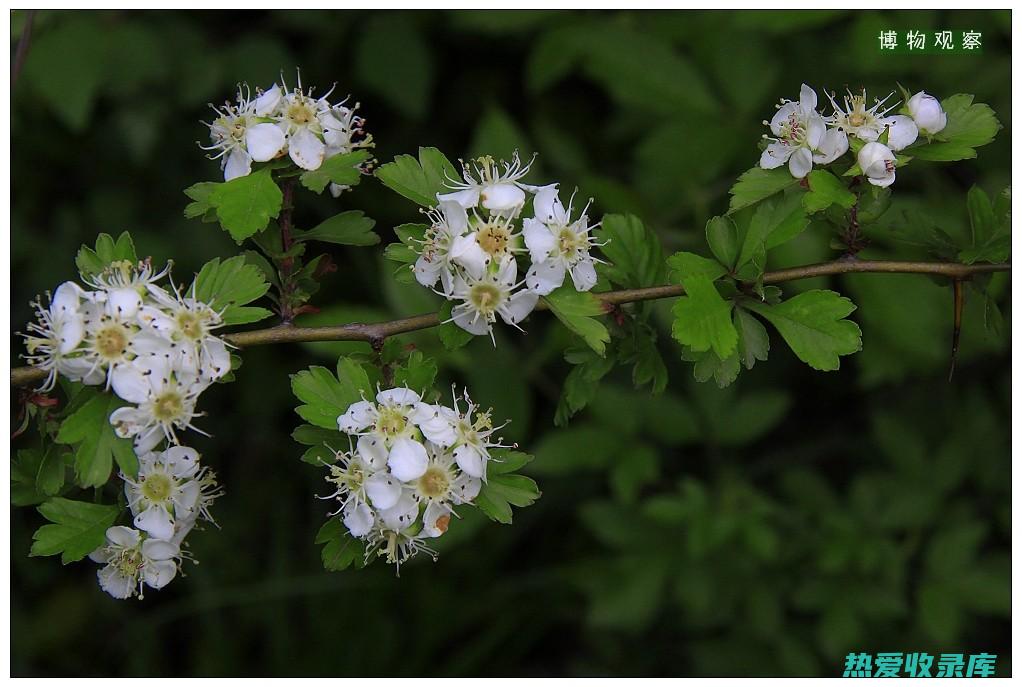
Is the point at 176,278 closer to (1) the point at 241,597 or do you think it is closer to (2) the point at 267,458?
(2) the point at 267,458

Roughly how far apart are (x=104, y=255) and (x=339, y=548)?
2.18 ft

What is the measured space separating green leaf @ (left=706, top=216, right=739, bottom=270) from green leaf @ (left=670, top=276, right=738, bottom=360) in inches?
4.3

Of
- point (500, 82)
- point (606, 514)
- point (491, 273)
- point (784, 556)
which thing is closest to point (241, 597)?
point (606, 514)

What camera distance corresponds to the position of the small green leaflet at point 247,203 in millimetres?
1670

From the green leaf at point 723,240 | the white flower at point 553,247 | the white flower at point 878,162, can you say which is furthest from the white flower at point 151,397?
the white flower at point 878,162

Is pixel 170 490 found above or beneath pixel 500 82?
beneath

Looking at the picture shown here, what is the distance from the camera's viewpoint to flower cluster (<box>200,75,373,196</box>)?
174cm

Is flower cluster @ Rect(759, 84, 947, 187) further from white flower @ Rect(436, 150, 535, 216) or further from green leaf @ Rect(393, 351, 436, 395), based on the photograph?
green leaf @ Rect(393, 351, 436, 395)

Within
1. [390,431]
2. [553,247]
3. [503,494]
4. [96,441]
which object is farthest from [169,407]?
[553,247]

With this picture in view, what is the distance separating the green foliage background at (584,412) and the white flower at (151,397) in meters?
0.79

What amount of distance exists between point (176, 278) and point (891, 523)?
2.62m

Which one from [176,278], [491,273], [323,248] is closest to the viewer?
[491,273]

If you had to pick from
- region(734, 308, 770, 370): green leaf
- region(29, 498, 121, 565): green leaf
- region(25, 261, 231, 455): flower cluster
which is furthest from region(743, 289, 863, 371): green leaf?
region(29, 498, 121, 565): green leaf

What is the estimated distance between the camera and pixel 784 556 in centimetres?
315
